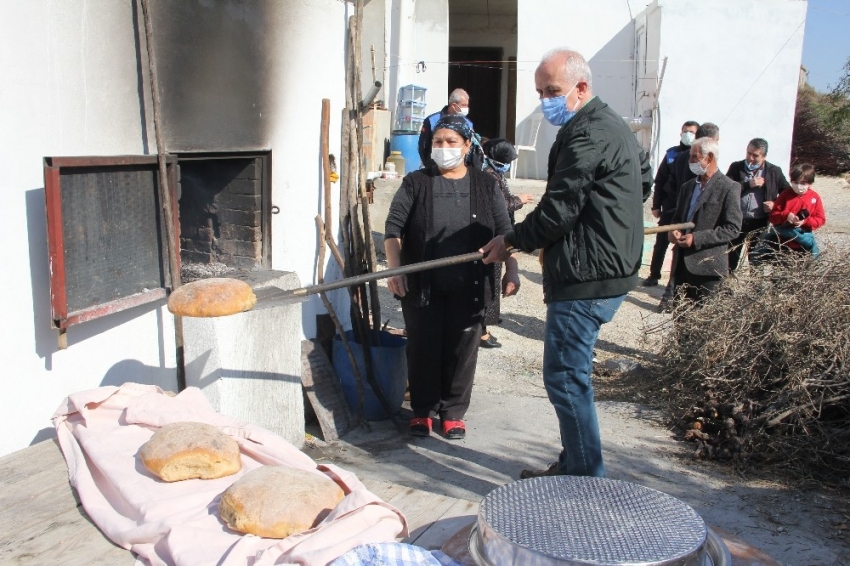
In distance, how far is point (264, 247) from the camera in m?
Result: 4.66

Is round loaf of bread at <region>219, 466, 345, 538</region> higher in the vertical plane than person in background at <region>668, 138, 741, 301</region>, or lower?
lower

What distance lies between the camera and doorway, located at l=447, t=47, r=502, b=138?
17297 mm

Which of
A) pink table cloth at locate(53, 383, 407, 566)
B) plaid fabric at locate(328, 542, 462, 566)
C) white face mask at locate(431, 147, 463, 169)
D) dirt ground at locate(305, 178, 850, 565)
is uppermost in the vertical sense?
white face mask at locate(431, 147, 463, 169)

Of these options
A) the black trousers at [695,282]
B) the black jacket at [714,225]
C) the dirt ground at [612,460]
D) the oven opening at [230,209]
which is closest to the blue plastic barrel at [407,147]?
the dirt ground at [612,460]

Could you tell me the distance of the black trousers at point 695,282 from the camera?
5531 millimetres

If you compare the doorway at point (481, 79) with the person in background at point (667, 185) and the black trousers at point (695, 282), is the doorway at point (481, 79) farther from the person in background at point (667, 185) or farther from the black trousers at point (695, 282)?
the black trousers at point (695, 282)

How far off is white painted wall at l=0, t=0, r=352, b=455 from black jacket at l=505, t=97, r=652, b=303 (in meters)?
1.91

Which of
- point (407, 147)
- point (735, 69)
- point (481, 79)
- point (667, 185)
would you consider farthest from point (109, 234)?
point (481, 79)

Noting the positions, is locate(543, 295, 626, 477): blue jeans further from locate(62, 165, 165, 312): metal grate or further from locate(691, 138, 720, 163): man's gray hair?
locate(691, 138, 720, 163): man's gray hair

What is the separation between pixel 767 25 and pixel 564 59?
11.8 metres

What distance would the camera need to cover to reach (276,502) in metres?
2.43

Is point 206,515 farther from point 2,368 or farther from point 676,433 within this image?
point 676,433

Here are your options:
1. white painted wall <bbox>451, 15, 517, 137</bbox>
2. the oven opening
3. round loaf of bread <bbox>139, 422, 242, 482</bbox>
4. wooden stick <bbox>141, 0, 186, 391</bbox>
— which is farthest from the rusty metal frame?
white painted wall <bbox>451, 15, 517, 137</bbox>

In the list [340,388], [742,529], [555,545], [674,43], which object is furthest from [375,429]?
[674,43]
